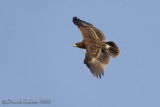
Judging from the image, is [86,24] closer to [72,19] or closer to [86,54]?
[72,19]

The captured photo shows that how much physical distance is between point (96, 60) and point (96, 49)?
57 centimetres

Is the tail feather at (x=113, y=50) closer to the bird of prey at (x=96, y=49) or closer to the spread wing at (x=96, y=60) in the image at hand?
the bird of prey at (x=96, y=49)

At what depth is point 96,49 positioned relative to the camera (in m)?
14.9

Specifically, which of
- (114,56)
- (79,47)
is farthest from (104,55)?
(79,47)

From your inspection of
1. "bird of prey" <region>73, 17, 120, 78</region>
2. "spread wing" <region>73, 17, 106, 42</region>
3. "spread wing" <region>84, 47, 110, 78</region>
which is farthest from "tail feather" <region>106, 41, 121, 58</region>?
"spread wing" <region>73, 17, 106, 42</region>

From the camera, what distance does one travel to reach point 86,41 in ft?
50.7

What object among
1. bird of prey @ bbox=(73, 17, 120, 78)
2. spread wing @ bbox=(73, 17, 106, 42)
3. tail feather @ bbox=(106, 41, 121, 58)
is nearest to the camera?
bird of prey @ bbox=(73, 17, 120, 78)

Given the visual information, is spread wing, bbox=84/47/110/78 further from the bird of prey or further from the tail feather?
the tail feather

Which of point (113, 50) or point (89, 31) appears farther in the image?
point (89, 31)

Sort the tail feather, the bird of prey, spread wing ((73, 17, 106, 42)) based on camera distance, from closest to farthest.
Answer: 1. the bird of prey
2. the tail feather
3. spread wing ((73, 17, 106, 42))

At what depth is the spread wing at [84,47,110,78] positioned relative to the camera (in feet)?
46.2

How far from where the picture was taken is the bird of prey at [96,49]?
46.7ft

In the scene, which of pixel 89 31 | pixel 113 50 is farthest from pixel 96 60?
pixel 89 31

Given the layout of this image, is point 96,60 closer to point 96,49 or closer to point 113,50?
point 96,49
